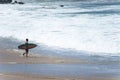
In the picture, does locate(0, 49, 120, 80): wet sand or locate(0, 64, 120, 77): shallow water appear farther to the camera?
locate(0, 64, 120, 77): shallow water

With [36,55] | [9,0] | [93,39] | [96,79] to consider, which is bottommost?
[96,79]

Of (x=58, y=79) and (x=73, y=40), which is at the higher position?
(x=73, y=40)

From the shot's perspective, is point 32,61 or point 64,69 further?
point 32,61

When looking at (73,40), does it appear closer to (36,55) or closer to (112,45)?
(112,45)

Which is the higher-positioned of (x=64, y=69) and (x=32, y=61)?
(x=32, y=61)

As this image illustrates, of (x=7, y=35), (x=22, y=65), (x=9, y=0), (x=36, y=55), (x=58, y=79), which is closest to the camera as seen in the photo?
(x=58, y=79)

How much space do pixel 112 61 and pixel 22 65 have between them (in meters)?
3.89

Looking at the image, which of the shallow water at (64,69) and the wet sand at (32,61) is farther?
the shallow water at (64,69)

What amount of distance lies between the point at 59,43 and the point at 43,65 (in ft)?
27.1

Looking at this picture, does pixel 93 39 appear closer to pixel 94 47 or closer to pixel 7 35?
pixel 94 47

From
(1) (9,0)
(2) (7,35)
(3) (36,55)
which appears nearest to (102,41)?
(3) (36,55)

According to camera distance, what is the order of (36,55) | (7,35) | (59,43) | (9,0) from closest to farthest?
(36,55) → (59,43) → (7,35) → (9,0)

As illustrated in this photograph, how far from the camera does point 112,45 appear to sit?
953 inches

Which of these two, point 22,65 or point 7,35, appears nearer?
point 22,65
